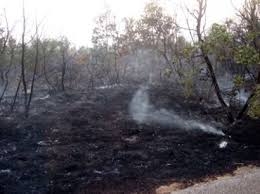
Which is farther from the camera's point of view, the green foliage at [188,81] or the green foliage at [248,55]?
the green foliage at [188,81]

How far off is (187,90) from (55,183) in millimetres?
10664

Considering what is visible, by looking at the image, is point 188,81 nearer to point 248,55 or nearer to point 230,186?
point 248,55

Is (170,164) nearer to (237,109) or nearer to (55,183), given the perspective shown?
(55,183)

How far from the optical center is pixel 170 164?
19.8m

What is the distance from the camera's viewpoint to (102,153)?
69.8 feet

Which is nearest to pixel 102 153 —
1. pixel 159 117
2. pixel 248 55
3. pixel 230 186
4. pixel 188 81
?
pixel 188 81

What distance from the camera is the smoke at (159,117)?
27284 mm

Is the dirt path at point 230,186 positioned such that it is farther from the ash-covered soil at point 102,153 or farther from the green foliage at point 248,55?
the green foliage at point 248,55

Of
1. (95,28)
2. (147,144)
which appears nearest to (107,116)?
(147,144)

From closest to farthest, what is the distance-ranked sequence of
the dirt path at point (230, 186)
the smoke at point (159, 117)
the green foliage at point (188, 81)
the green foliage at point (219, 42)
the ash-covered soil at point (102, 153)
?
the dirt path at point (230, 186) < the ash-covered soil at point (102, 153) < the green foliage at point (219, 42) < the green foliage at point (188, 81) < the smoke at point (159, 117)

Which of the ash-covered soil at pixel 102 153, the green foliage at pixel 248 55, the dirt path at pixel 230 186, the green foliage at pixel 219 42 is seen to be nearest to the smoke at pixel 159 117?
the ash-covered soil at pixel 102 153

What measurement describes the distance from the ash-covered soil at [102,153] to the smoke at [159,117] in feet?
2.74

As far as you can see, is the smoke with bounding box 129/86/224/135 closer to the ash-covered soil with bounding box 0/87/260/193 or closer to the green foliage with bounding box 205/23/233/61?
the ash-covered soil with bounding box 0/87/260/193

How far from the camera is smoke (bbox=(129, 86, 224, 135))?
89.5ft
